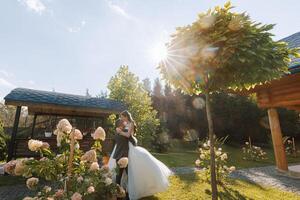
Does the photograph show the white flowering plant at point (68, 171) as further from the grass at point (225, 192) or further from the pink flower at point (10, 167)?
the grass at point (225, 192)

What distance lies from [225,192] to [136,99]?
15317 mm

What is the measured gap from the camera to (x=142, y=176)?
550 cm

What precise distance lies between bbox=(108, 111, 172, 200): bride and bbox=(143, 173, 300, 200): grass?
0.49 m

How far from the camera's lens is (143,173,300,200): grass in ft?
19.8

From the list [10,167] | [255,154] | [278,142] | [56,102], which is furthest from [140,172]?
[255,154]

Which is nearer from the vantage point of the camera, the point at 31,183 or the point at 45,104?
the point at 31,183

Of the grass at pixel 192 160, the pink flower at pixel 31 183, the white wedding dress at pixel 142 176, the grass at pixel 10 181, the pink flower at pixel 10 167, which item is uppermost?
the pink flower at pixel 10 167

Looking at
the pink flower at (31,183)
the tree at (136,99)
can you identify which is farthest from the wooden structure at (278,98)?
the tree at (136,99)

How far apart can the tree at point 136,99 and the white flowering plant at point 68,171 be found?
51.4ft

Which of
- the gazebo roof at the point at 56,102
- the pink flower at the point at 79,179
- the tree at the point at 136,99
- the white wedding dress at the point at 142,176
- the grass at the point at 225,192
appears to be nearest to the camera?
the pink flower at the point at 79,179

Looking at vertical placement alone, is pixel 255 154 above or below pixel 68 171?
below

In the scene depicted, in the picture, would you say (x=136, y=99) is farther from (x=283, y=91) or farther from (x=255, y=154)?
(x=283, y=91)

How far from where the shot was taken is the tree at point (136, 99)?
62.0 feet

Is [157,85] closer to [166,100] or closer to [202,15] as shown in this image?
[166,100]
